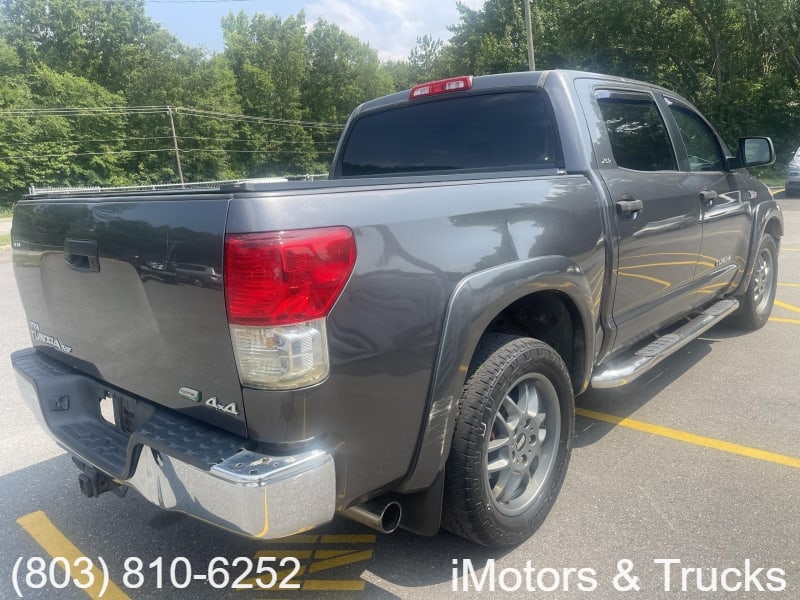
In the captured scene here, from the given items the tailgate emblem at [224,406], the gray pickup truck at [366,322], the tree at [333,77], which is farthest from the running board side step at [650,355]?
the tree at [333,77]

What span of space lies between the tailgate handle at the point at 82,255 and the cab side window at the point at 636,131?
2.54m

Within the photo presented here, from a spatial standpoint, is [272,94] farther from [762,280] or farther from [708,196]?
[708,196]

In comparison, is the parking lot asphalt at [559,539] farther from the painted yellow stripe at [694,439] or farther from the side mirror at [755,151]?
the side mirror at [755,151]

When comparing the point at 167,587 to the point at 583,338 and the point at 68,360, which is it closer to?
the point at 68,360

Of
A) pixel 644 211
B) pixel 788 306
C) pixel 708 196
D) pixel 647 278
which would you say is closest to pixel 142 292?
pixel 644 211

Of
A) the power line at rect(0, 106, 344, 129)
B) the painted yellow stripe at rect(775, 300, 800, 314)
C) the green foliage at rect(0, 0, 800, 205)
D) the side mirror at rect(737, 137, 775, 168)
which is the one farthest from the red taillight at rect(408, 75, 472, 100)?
the power line at rect(0, 106, 344, 129)

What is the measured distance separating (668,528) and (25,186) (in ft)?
152

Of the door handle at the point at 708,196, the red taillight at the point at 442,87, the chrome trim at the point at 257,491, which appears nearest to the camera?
the chrome trim at the point at 257,491

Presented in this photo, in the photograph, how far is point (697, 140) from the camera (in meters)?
4.30

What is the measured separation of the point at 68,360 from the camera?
8.46 feet

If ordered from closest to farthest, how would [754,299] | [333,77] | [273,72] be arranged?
[754,299] → [273,72] → [333,77]

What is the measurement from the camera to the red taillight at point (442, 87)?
3408 mm

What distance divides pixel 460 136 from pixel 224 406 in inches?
85.3

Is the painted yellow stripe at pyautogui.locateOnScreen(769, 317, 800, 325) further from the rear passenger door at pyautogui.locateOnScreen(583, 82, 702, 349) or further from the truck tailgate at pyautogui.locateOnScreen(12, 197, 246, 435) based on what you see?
the truck tailgate at pyautogui.locateOnScreen(12, 197, 246, 435)
